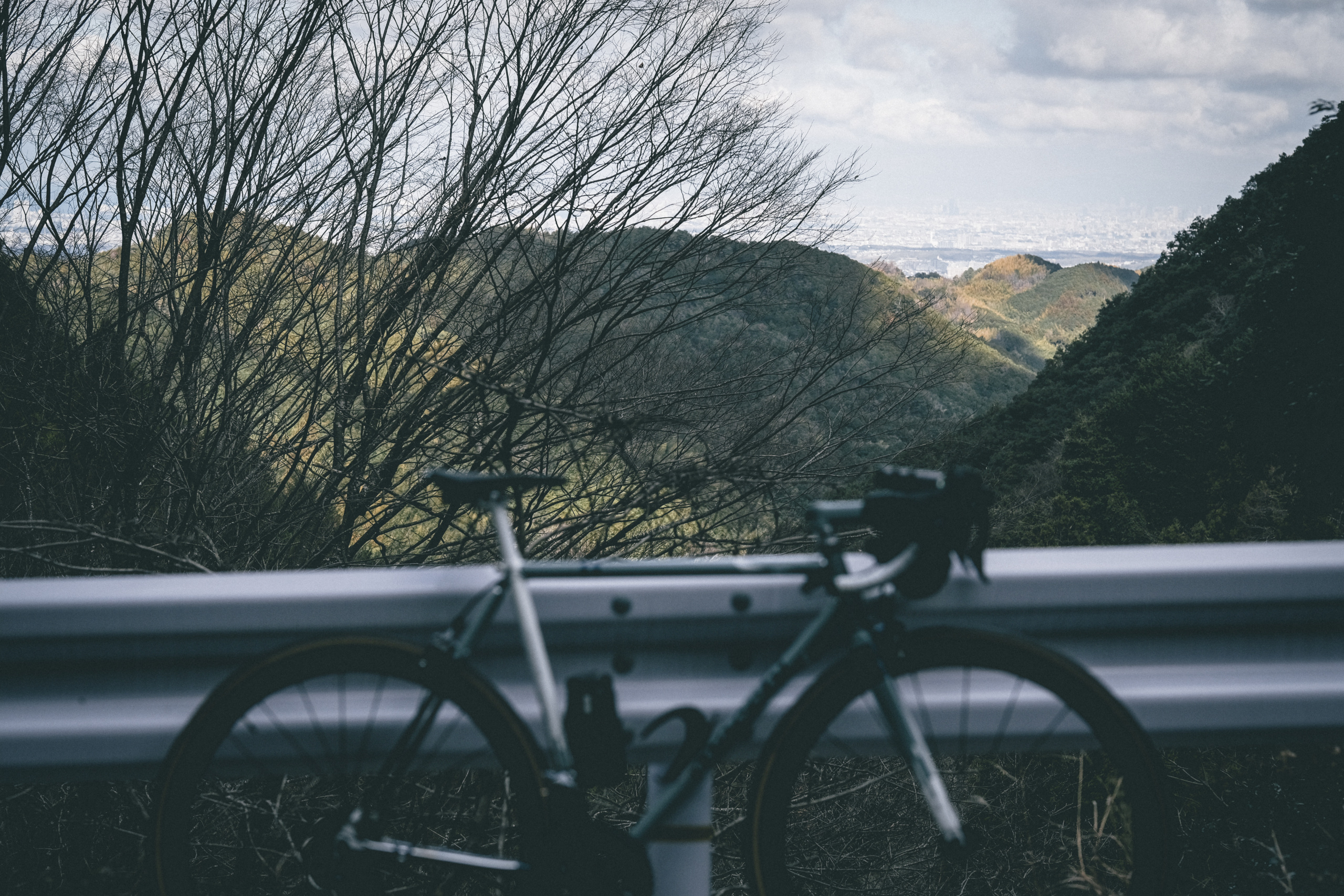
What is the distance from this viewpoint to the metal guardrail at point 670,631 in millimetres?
1513

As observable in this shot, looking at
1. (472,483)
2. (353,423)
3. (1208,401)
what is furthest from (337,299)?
(1208,401)

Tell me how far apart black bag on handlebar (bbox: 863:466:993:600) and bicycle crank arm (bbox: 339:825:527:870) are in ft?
3.07

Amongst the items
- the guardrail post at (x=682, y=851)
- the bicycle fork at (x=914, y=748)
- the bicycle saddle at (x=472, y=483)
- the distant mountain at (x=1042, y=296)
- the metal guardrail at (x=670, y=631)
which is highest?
the distant mountain at (x=1042, y=296)

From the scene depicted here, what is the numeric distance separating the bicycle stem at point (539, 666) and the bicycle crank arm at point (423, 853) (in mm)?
230

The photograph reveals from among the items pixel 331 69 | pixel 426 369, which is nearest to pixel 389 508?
pixel 426 369

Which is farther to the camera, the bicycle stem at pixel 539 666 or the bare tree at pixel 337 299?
the bare tree at pixel 337 299

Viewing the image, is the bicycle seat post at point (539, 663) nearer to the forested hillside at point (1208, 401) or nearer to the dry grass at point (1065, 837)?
the dry grass at point (1065, 837)

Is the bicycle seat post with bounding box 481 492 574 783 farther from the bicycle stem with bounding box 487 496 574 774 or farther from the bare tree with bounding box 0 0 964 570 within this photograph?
the bare tree with bounding box 0 0 964 570

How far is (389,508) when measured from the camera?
17.4 ft

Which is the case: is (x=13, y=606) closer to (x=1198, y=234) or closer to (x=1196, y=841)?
(x=1196, y=841)

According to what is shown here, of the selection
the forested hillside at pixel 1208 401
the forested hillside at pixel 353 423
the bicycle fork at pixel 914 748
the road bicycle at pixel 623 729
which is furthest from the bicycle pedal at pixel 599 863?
the forested hillside at pixel 1208 401

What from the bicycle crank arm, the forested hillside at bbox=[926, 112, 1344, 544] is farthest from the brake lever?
the forested hillside at bbox=[926, 112, 1344, 544]

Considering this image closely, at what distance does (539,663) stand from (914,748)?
2.33ft

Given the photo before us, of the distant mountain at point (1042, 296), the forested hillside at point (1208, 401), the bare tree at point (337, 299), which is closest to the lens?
the bare tree at point (337, 299)
